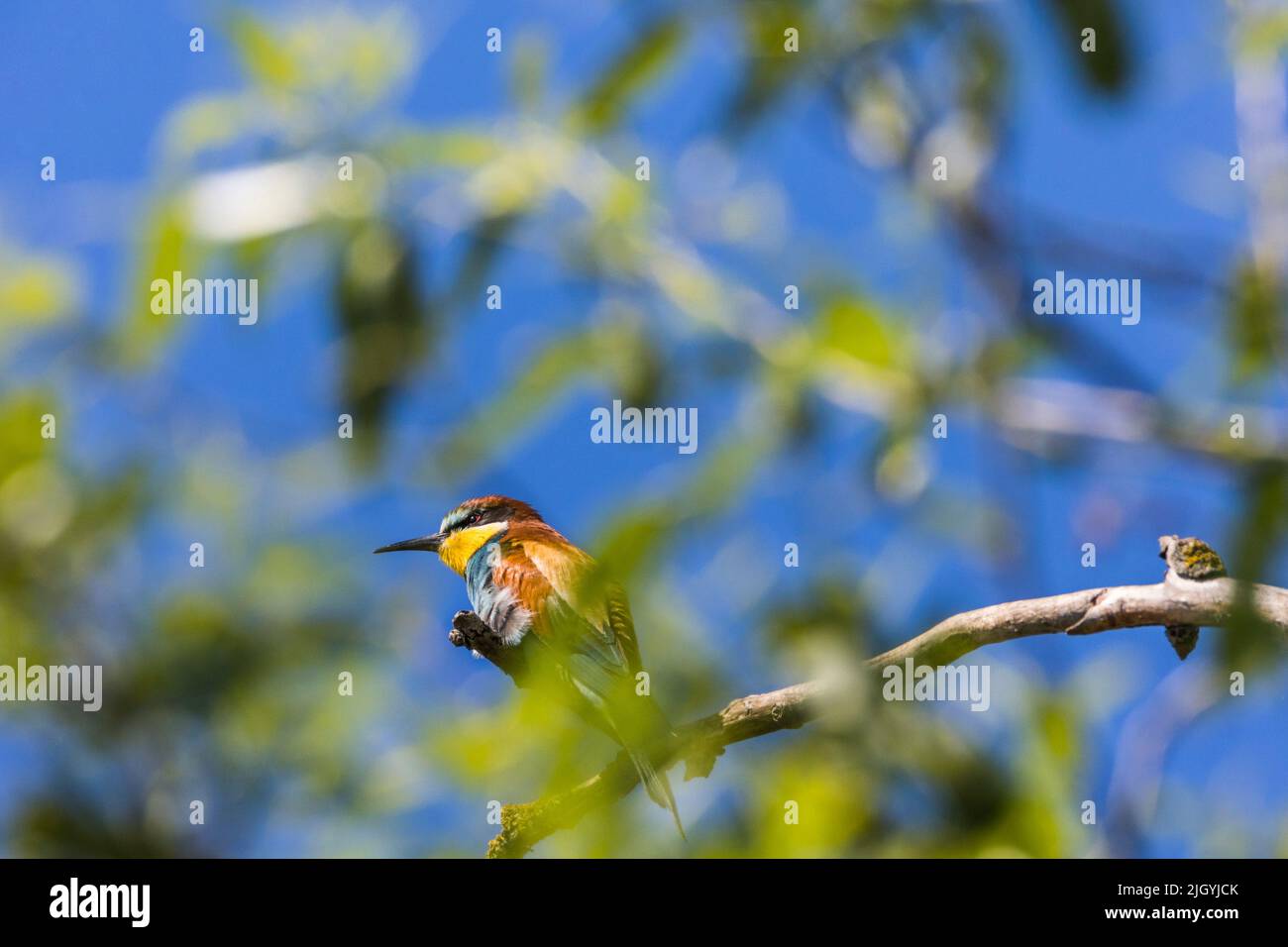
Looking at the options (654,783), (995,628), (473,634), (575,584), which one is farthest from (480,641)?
(995,628)

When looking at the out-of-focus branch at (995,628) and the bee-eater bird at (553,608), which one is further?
the bee-eater bird at (553,608)

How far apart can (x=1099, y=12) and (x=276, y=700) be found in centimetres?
240

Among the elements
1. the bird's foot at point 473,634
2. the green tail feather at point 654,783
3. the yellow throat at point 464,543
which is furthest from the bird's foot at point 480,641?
the yellow throat at point 464,543

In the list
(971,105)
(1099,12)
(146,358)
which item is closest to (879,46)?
(971,105)

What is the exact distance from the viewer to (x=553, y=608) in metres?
1.73

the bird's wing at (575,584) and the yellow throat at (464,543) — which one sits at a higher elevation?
the yellow throat at (464,543)

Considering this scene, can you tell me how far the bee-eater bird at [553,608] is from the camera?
1291 mm

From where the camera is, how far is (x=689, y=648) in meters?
1.93

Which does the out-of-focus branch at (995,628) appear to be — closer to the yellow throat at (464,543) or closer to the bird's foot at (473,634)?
the bird's foot at (473,634)

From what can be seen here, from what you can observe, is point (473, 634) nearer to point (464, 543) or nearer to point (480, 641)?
point (480, 641)

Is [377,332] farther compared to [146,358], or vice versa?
[377,332]

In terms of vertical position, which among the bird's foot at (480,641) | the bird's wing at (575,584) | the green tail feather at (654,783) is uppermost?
the bird's wing at (575,584)

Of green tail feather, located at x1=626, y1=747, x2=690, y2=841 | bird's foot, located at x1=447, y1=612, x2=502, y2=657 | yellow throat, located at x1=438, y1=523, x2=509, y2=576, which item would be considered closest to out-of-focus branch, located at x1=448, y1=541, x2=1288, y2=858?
green tail feather, located at x1=626, y1=747, x2=690, y2=841

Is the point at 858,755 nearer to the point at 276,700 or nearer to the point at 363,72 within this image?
the point at 363,72
